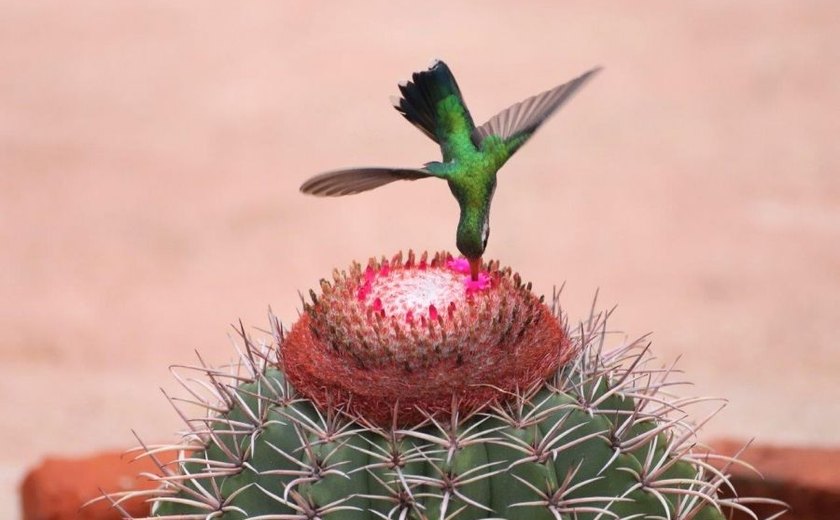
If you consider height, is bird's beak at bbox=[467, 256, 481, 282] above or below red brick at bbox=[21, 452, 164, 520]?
above

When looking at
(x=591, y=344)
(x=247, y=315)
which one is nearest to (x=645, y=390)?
(x=591, y=344)

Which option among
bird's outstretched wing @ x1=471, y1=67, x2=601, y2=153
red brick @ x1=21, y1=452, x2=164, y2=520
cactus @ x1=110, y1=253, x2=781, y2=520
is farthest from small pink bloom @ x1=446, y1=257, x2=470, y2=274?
red brick @ x1=21, y1=452, x2=164, y2=520

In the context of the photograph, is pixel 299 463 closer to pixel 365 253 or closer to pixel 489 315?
pixel 489 315

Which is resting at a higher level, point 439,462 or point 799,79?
point 799,79

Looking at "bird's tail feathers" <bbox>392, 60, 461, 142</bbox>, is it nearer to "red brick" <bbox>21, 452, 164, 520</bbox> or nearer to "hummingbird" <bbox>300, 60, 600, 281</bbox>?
"hummingbird" <bbox>300, 60, 600, 281</bbox>

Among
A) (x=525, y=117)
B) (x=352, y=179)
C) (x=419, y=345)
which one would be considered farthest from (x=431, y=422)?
(x=525, y=117)

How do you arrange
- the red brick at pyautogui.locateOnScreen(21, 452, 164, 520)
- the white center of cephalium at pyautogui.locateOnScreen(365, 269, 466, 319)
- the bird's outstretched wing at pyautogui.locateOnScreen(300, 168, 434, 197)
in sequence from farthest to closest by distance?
the red brick at pyautogui.locateOnScreen(21, 452, 164, 520) → the white center of cephalium at pyautogui.locateOnScreen(365, 269, 466, 319) → the bird's outstretched wing at pyautogui.locateOnScreen(300, 168, 434, 197)
